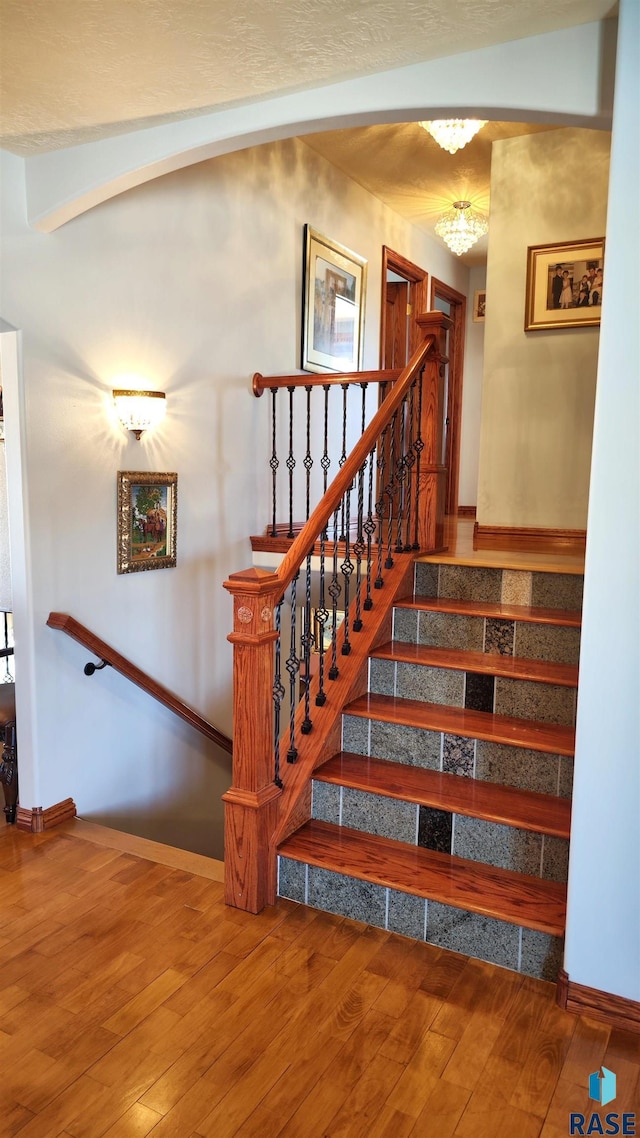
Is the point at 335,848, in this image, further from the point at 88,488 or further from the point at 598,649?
the point at 88,488

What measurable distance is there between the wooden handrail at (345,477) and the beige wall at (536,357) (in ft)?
4.51

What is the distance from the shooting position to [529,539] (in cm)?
466

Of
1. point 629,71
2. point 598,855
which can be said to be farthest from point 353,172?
point 598,855

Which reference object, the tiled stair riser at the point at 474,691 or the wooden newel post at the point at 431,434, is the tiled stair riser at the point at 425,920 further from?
the wooden newel post at the point at 431,434

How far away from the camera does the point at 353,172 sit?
5387mm

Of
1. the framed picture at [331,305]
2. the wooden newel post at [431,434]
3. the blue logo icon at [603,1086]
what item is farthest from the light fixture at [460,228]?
the blue logo icon at [603,1086]

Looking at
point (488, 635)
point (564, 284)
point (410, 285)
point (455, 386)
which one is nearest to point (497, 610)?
point (488, 635)

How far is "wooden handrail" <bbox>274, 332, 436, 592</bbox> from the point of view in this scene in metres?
2.59

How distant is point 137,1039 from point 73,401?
92.7 inches

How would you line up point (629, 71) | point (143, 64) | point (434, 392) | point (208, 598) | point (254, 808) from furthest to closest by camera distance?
point (208, 598)
point (434, 392)
point (254, 808)
point (143, 64)
point (629, 71)

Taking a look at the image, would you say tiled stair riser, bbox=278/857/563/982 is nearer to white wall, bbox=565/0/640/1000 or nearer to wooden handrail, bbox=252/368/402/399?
white wall, bbox=565/0/640/1000

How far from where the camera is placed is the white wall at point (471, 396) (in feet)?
25.7

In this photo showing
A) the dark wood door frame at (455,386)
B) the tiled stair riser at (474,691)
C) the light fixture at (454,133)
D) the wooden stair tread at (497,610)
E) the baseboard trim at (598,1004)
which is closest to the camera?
the baseboard trim at (598,1004)

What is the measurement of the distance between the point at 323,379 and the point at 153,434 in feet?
3.45
